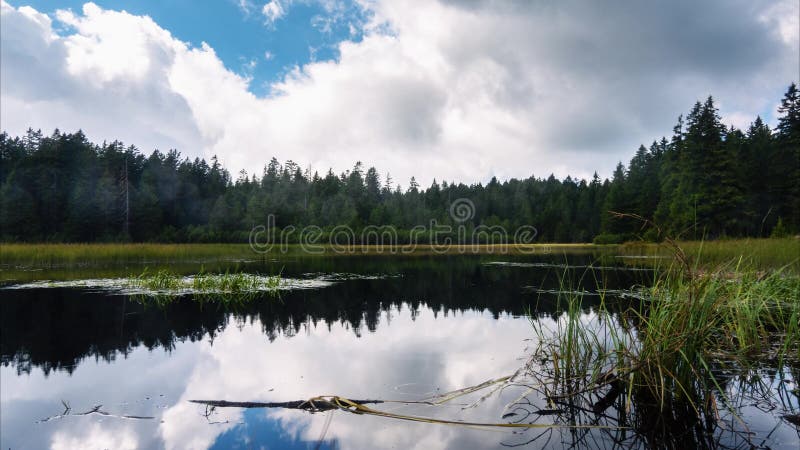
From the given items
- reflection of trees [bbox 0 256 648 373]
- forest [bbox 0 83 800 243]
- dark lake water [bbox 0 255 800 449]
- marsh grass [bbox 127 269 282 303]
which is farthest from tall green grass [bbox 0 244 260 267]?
forest [bbox 0 83 800 243]

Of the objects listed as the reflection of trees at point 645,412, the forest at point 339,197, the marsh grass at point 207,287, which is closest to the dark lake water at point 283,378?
the reflection of trees at point 645,412

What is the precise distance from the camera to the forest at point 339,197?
147ft

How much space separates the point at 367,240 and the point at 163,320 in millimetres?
64556

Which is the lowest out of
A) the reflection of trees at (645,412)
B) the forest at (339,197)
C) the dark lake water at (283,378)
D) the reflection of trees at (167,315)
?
the reflection of trees at (167,315)

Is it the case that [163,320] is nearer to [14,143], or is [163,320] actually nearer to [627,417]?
[627,417]

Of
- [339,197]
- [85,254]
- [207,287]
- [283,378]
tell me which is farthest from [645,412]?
[339,197]

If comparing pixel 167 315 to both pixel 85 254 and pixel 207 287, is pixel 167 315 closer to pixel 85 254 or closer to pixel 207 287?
pixel 207 287

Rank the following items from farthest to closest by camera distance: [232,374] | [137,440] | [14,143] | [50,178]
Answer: [14,143] → [50,178] → [232,374] → [137,440]

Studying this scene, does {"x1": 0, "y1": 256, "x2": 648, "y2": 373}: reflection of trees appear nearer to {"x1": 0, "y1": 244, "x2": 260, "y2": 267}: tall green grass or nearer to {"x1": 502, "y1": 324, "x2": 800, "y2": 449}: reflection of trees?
{"x1": 502, "y1": 324, "x2": 800, "y2": 449}: reflection of trees

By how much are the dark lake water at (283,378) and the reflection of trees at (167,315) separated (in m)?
0.07

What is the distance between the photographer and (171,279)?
16750mm

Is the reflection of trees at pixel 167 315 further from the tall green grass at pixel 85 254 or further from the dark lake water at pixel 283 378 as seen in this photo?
the tall green grass at pixel 85 254

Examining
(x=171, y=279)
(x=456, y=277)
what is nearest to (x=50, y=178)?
(x=171, y=279)

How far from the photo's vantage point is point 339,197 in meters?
83.8
